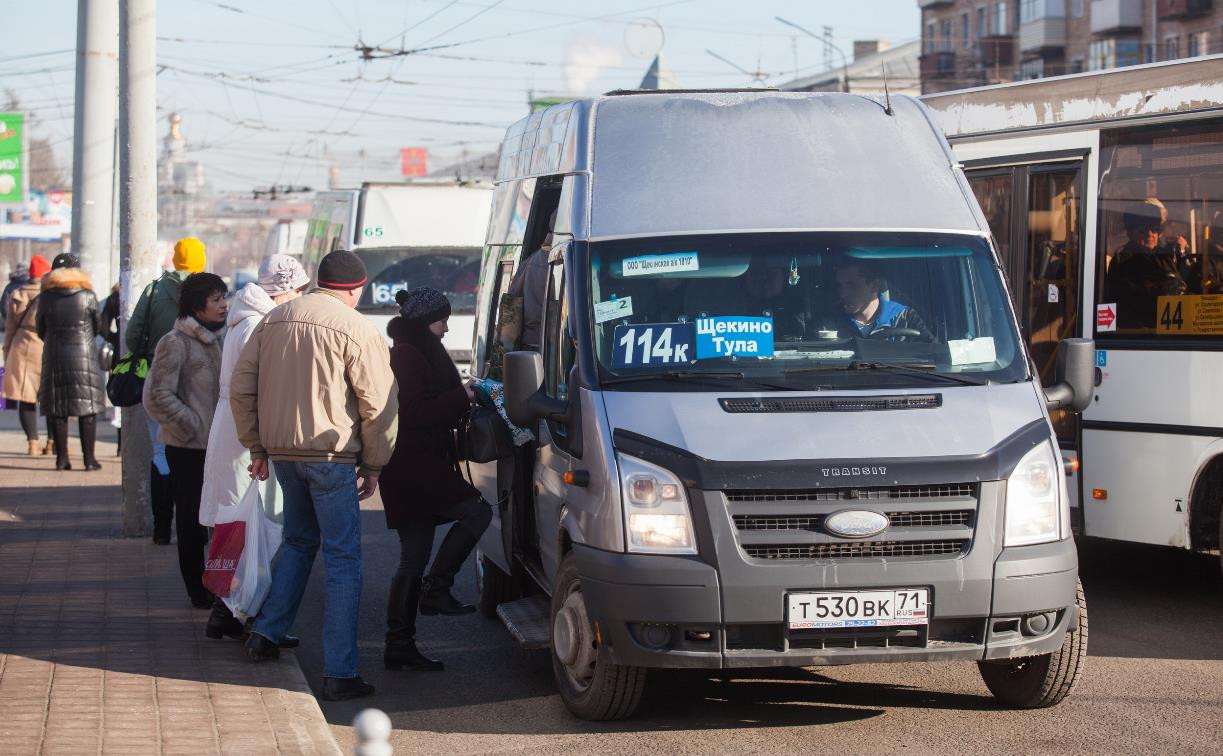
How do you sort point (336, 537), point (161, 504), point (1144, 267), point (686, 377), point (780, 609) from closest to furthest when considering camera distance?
point (780, 609) < point (686, 377) < point (336, 537) < point (1144, 267) < point (161, 504)

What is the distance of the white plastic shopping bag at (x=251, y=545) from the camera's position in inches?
308

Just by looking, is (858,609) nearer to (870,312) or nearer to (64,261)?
(870,312)

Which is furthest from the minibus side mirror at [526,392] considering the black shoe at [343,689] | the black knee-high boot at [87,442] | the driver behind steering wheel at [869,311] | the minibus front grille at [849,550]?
the black knee-high boot at [87,442]

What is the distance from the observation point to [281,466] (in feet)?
23.5

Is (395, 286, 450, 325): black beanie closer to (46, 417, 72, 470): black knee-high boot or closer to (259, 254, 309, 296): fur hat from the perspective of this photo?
(259, 254, 309, 296): fur hat

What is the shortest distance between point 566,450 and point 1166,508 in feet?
11.8

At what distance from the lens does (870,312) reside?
6883 mm

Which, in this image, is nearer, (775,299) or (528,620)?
(775,299)

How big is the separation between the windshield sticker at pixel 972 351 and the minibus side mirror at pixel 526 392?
1564 millimetres

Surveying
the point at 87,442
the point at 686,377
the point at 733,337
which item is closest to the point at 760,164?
the point at 733,337

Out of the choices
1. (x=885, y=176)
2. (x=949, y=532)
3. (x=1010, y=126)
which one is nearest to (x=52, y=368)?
(x=1010, y=126)

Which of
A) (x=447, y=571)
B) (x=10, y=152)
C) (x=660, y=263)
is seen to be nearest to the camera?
(x=660, y=263)

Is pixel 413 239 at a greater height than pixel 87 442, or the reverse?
pixel 413 239

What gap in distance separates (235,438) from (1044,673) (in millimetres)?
3919
